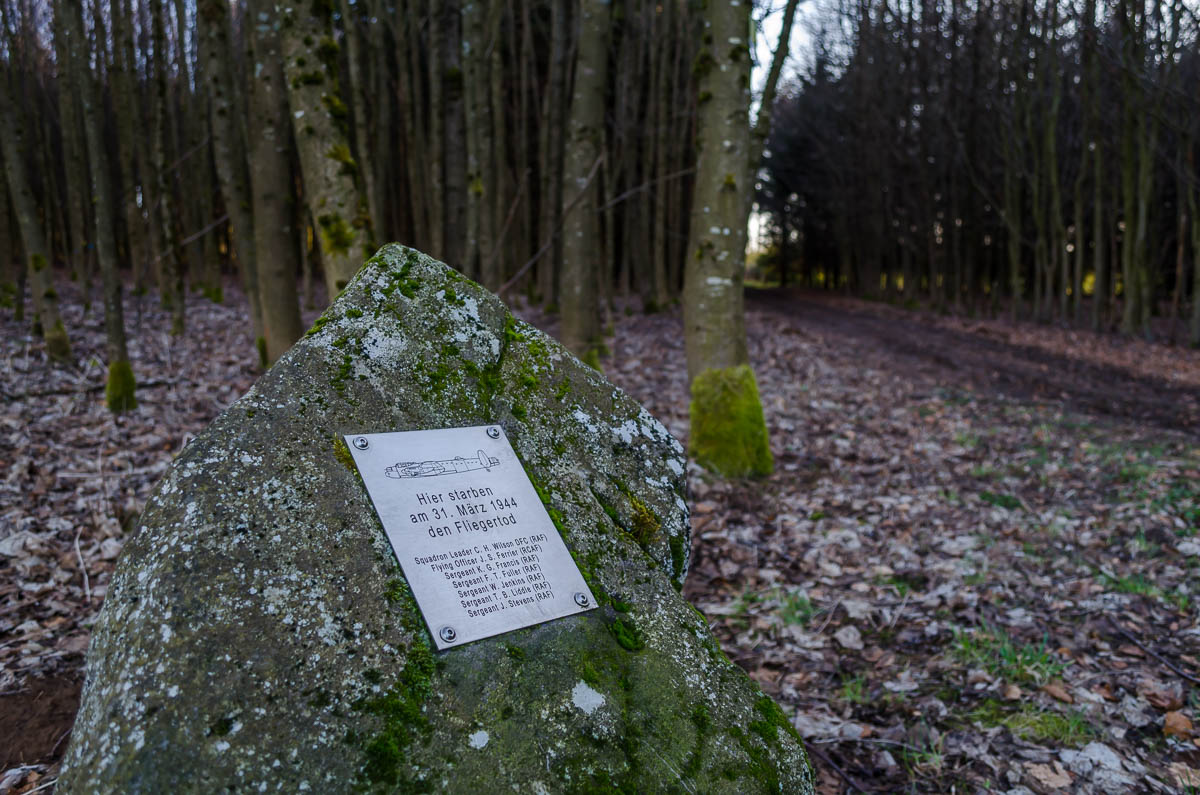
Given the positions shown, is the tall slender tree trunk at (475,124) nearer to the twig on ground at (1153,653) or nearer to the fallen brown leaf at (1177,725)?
the twig on ground at (1153,653)

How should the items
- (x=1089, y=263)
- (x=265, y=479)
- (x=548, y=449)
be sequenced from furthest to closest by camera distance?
(x=1089, y=263), (x=548, y=449), (x=265, y=479)

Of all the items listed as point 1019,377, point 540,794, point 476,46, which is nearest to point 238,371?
point 476,46

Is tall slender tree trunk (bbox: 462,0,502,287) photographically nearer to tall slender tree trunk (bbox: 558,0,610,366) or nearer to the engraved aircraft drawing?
tall slender tree trunk (bbox: 558,0,610,366)

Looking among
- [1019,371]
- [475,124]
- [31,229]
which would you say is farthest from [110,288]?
[1019,371]

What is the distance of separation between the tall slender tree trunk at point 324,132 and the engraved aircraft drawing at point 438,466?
11.1ft

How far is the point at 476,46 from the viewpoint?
823cm

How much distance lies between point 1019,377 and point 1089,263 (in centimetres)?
2004

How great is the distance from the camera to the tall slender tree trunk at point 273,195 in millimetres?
6402

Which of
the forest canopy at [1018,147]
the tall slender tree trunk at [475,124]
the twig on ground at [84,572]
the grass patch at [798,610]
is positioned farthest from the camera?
the forest canopy at [1018,147]

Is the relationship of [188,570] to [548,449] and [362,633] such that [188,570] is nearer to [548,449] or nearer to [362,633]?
[362,633]

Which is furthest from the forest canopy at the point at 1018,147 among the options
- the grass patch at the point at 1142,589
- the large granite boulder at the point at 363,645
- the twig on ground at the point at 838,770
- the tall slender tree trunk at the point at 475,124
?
the large granite boulder at the point at 363,645

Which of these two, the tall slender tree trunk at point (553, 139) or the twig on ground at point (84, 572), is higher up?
the tall slender tree trunk at point (553, 139)

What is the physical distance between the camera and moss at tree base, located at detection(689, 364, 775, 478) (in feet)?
21.0

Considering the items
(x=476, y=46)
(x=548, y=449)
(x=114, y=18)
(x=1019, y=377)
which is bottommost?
(x=1019, y=377)
